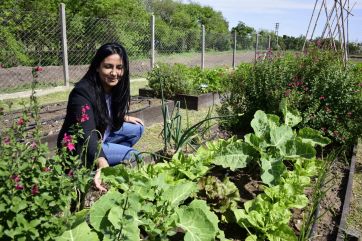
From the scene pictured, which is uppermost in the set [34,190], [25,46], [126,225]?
[25,46]

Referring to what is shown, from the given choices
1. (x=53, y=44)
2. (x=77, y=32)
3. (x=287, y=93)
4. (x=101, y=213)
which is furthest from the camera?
(x=77, y=32)

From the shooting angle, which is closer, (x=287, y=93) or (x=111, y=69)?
(x=111, y=69)

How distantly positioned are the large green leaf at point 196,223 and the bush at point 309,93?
2.35 m

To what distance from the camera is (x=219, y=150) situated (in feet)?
9.32

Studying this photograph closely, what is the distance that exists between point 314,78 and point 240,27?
4614 centimetres

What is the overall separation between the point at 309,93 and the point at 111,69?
7.69 feet

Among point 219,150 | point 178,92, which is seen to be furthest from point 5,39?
point 219,150

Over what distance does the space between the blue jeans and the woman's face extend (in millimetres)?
606

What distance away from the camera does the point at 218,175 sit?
274 cm

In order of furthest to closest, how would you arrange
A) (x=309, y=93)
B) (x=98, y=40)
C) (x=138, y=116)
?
(x=98, y=40), (x=138, y=116), (x=309, y=93)

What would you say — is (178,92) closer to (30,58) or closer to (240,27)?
(30,58)

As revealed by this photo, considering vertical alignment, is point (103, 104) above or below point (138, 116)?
above

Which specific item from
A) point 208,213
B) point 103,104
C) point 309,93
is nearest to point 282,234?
point 208,213

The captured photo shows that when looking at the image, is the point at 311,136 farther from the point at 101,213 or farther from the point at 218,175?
the point at 101,213
